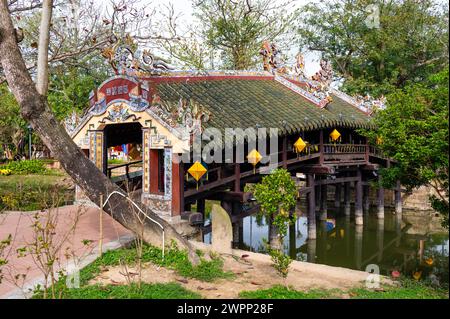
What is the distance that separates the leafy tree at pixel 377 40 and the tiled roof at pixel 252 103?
1022 cm

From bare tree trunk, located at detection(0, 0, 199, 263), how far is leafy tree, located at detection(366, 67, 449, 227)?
4.35 meters

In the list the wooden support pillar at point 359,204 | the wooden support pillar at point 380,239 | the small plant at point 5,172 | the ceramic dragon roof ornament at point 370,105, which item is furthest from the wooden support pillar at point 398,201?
the small plant at point 5,172

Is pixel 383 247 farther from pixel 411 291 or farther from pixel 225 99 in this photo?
pixel 411 291

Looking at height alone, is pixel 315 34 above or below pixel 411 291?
above

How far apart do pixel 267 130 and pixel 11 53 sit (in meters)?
6.07

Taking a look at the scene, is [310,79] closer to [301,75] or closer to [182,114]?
[301,75]

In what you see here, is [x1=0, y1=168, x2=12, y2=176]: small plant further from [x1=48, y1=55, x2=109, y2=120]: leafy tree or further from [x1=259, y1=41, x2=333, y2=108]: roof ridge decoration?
[x1=259, y1=41, x2=333, y2=108]: roof ridge decoration

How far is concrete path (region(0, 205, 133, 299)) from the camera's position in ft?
19.3

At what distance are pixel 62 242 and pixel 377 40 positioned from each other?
76.8ft

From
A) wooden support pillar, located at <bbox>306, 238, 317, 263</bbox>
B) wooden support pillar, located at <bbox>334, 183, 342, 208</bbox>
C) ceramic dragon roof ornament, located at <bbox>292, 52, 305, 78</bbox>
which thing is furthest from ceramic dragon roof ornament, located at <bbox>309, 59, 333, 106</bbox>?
wooden support pillar, located at <bbox>334, 183, 342, 208</bbox>

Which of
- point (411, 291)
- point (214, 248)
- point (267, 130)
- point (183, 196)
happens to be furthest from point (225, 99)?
point (411, 291)

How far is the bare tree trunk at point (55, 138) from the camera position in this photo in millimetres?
6766

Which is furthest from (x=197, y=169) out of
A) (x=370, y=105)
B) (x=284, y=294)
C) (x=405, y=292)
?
(x=370, y=105)

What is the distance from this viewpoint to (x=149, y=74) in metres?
10.9
